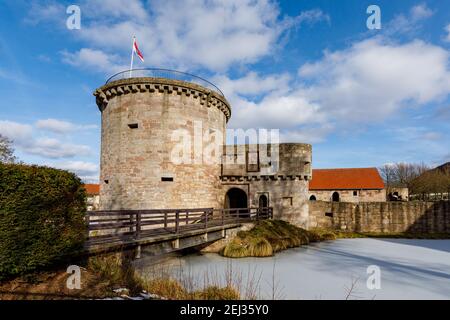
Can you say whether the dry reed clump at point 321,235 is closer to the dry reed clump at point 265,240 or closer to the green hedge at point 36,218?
the dry reed clump at point 265,240

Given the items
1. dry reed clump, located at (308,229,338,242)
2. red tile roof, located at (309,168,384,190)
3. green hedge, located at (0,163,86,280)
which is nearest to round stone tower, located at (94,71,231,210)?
dry reed clump, located at (308,229,338,242)

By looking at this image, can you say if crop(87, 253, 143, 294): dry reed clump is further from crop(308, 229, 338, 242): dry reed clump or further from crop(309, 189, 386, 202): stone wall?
crop(309, 189, 386, 202): stone wall

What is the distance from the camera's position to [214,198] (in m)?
15.4

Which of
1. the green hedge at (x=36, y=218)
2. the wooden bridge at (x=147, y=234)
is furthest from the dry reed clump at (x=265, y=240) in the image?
the green hedge at (x=36, y=218)

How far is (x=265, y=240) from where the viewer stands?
12.0 m

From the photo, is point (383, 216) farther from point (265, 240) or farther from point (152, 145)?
point (152, 145)

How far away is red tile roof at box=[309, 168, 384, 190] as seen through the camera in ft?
93.0

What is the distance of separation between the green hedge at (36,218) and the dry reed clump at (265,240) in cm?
746

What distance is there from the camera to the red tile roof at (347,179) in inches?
1116
